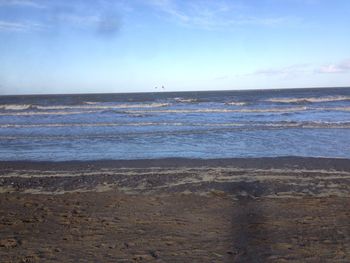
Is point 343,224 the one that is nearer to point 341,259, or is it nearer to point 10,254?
point 341,259

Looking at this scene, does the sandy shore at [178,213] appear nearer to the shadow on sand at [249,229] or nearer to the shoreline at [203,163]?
the shadow on sand at [249,229]

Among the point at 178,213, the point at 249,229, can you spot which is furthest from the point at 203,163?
the point at 249,229

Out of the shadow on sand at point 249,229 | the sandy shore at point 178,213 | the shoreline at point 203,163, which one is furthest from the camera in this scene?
the shoreline at point 203,163

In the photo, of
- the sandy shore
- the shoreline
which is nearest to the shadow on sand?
the sandy shore

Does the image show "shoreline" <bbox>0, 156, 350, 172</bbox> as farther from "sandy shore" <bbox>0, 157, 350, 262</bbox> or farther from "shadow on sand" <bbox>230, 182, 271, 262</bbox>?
"shadow on sand" <bbox>230, 182, 271, 262</bbox>

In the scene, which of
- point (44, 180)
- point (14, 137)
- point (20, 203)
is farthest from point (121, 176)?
point (14, 137)

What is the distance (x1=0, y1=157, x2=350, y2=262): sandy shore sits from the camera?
521 cm

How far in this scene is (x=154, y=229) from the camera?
20.2 ft

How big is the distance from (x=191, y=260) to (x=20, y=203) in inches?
168

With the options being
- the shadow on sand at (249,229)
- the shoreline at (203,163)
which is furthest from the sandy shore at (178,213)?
the shoreline at (203,163)

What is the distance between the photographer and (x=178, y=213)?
7.07m

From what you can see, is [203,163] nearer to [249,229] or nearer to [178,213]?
[178,213]

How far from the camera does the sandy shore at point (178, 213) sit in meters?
5.21

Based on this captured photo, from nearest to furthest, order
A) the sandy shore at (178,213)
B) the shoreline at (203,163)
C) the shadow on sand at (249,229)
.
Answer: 1. the shadow on sand at (249,229)
2. the sandy shore at (178,213)
3. the shoreline at (203,163)
